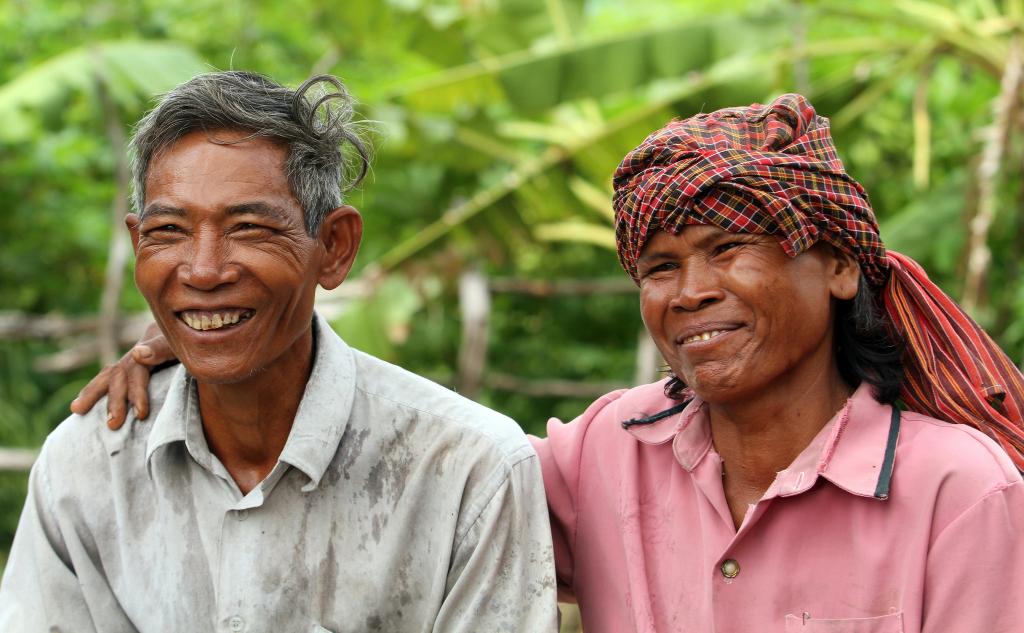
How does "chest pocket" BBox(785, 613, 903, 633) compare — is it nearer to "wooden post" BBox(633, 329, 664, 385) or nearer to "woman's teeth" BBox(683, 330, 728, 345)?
"woman's teeth" BBox(683, 330, 728, 345)

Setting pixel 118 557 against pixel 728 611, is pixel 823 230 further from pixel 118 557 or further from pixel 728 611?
pixel 118 557

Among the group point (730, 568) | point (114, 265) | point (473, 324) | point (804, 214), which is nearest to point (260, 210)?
point (804, 214)

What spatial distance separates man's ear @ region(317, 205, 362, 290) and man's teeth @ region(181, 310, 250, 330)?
23 centimetres

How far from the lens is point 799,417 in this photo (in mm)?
2398

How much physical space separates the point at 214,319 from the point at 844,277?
1217 millimetres

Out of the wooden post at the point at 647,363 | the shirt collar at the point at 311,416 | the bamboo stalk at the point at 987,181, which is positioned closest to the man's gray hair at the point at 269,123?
the shirt collar at the point at 311,416

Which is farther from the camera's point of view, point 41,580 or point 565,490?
point 565,490

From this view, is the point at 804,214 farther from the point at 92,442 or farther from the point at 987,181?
the point at 987,181

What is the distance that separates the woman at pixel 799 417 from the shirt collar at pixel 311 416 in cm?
61

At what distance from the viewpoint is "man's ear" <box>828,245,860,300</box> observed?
235 centimetres

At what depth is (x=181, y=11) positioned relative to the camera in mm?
8516

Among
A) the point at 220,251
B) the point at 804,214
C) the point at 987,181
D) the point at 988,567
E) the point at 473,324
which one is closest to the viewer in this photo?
the point at 988,567

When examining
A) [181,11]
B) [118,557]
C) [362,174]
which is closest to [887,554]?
[362,174]

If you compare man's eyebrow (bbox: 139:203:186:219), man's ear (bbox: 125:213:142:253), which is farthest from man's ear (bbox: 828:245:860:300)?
man's ear (bbox: 125:213:142:253)
